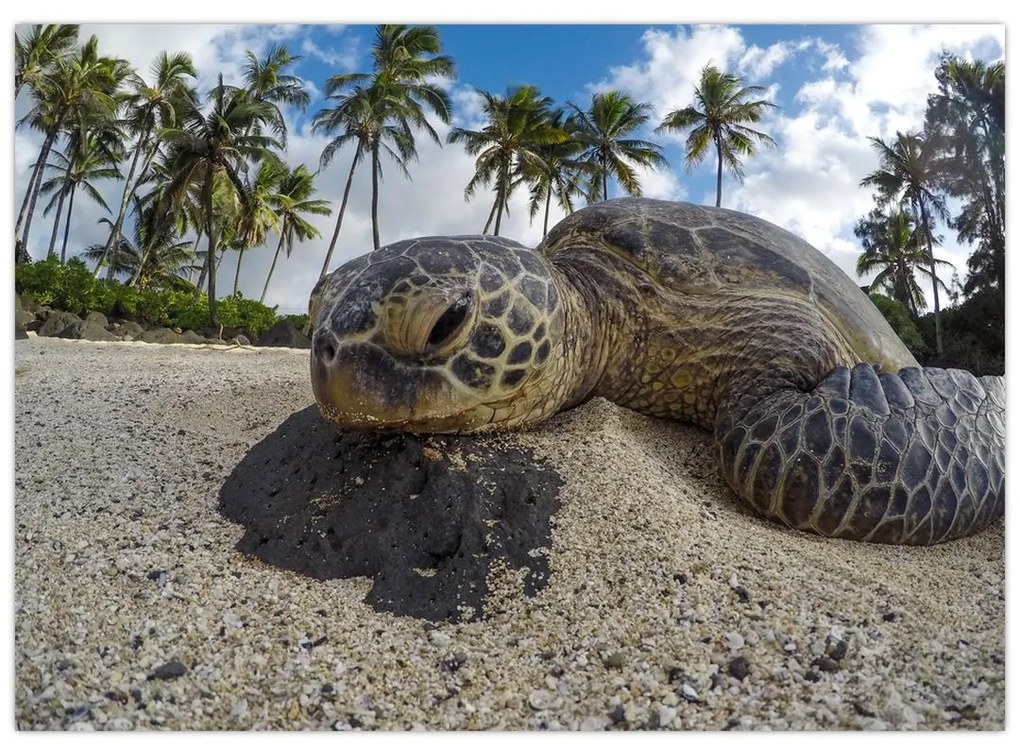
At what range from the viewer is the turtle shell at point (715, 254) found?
1.99m

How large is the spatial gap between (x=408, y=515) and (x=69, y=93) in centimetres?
668

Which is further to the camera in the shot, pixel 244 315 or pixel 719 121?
pixel 244 315

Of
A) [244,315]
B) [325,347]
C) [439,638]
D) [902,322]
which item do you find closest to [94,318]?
[244,315]

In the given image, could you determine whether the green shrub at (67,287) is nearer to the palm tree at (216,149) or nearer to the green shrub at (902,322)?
the palm tree at (216,149)

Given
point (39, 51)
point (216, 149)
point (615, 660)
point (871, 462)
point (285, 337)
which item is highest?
point (216, 149)

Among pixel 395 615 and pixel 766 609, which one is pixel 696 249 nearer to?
pixel 766 609

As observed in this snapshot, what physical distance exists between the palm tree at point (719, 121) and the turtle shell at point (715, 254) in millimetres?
240

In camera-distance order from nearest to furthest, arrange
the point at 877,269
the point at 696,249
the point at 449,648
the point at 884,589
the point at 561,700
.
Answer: the point at 561,700 → the point at 449,648 → the point at 884,589 → the point at 696,249 → the point at 877,269

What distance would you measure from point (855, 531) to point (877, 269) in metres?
2.44

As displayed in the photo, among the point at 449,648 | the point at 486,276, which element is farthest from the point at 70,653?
the point at 486,276

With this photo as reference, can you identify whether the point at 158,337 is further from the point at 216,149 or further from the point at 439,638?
the point at 439,638

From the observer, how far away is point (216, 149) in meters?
14.2

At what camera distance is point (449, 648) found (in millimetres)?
1113

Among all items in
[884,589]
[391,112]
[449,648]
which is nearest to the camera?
[449,648]
